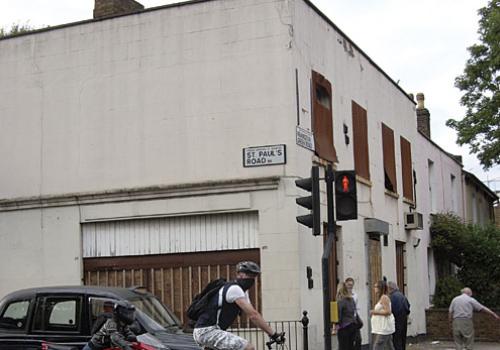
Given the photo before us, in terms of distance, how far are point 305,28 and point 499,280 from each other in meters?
12.9

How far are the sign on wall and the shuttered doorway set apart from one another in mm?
1004

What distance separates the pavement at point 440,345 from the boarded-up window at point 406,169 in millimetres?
4152

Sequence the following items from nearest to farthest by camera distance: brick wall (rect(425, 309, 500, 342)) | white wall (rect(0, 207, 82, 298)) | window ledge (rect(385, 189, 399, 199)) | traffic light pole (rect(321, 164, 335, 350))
→ traffic light pole (rect(321, 164, 335, 350)), white wall (rect(0, 207, 82, 298)), window ledge (rect(385, 189, 399, 199)), brick wall (rect(425, 309, 500, 342))

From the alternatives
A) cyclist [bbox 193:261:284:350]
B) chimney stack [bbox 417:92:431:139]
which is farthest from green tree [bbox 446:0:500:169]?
cyclist [bbox 193:261:284:350]

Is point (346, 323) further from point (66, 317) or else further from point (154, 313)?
point (66, 317)

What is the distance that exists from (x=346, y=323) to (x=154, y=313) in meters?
4.38

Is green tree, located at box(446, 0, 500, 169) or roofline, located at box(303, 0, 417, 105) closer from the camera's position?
roofline, located at box(303, 0, 417, 105)

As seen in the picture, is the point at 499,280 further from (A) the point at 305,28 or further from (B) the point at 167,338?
(B) the point at 167,338

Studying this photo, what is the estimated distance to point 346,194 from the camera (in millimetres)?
11648

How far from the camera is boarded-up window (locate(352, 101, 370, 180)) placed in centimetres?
1948

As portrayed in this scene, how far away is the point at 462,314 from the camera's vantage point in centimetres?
1834

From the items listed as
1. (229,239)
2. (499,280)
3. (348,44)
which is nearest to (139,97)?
(229,239)

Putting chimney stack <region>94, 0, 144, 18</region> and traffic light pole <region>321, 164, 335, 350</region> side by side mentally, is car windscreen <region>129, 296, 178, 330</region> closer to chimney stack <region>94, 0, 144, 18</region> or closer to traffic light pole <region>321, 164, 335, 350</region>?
traffic light pole <region>321, 164, 335, 350</region>

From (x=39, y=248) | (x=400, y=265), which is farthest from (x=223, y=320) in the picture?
(x=400, y=265)
